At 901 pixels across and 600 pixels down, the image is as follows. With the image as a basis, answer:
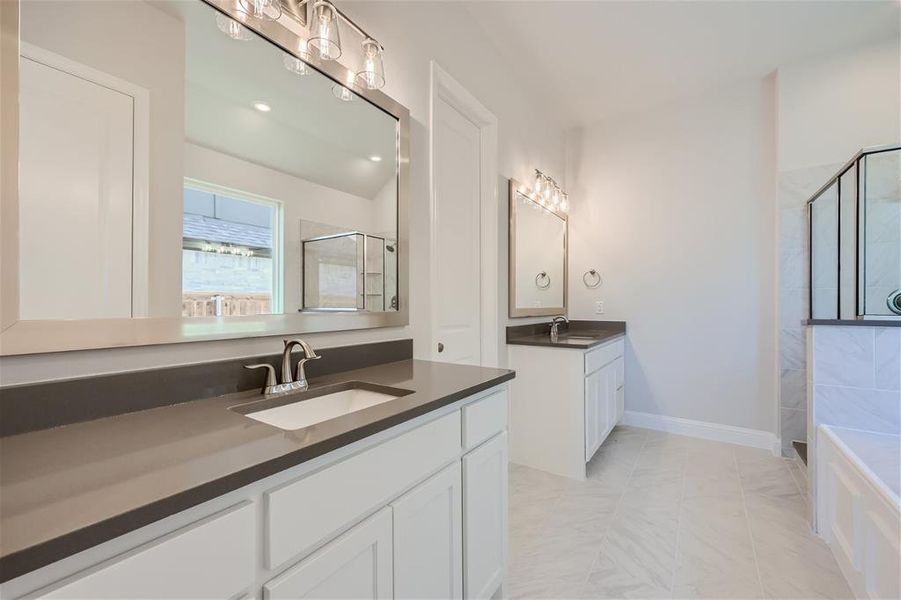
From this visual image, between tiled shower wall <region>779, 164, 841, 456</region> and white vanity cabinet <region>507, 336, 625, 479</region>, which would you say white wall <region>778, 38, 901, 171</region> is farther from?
white vanity cabinet <region>507, 336, 625, 479</region>

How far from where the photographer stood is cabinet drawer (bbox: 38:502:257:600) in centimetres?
47

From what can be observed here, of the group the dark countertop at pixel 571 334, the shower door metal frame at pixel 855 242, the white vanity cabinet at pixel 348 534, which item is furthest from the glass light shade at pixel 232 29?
the shower door metal frame at pixel 855 242

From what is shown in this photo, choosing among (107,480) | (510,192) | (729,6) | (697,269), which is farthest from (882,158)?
(107,480)

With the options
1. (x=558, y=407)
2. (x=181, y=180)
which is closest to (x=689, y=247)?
(x=558, y=407)

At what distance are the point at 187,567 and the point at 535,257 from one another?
9.19 feet

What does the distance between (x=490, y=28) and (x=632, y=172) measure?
1.83 meters

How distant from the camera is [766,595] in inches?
57.6

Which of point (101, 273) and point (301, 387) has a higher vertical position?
point (101, 273)

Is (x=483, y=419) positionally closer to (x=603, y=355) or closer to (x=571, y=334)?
(x=603, y=355)

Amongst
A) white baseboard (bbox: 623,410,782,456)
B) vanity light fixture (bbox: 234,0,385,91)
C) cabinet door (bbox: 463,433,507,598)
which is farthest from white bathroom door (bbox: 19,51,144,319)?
white baseboard (bbox: 623,410,782,456)

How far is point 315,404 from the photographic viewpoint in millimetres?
1186

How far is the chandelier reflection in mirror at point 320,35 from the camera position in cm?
112

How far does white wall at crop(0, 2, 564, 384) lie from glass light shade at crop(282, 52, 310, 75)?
0.38m

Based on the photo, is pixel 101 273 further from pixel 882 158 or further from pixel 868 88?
pixel 868 88
